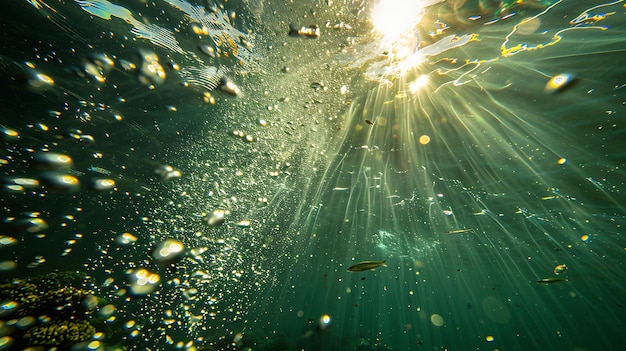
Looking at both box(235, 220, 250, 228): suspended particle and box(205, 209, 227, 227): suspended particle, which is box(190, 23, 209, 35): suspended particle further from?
box(235, 220, 250, 228): suspended particle

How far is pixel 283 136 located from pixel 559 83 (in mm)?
9778

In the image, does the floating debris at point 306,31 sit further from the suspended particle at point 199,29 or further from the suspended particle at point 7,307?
the suspended particle at point 7,307

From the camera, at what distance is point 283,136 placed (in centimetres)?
1100

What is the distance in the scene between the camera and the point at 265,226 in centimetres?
2009

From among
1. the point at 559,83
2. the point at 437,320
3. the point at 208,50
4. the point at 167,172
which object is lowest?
the point at 208,50

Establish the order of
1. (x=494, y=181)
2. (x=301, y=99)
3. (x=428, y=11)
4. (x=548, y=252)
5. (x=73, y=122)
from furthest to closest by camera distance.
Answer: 1. (x=548, y=252)
2. (x=494, y=181)
3. (x=73, y=122)
4. (x=301, y=99)
5. (x=428, y=11)

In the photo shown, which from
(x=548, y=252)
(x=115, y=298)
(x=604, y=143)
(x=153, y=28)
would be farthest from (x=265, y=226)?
(x=548, y=252)

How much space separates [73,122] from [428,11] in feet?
45.6

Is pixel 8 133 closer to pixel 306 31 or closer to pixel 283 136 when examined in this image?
pixel 283 136

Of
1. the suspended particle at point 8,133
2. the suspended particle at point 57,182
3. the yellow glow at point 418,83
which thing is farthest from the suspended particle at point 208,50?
the suspended particle at point 8,133

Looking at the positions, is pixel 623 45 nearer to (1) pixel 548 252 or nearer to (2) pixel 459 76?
(2) pixel 459 76

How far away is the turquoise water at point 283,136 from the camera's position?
6.36 metres

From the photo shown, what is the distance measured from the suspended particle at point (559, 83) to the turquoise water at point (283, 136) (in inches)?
2.9

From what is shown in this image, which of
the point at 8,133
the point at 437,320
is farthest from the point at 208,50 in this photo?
the point at 437,320
